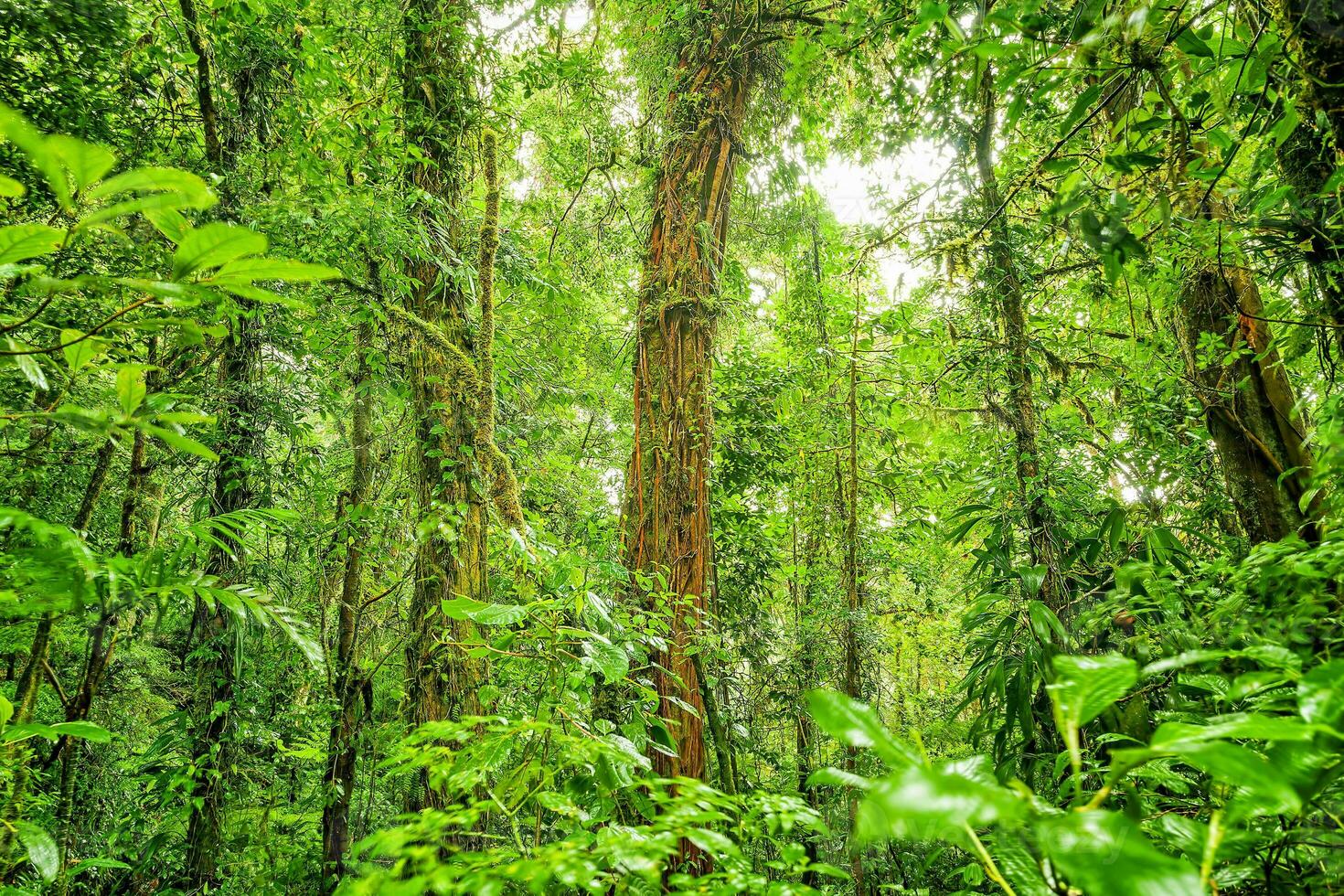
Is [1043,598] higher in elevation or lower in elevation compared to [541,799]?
higher

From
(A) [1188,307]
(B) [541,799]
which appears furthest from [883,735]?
(A) [1188,307]

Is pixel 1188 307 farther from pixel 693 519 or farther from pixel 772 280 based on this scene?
pixel 772 280

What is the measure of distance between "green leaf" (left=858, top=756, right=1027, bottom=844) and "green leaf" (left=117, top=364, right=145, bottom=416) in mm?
1045

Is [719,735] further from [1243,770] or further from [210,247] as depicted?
[210,247]

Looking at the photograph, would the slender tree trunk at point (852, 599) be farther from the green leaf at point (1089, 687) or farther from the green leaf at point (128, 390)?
the green leaf at point (128, 390)

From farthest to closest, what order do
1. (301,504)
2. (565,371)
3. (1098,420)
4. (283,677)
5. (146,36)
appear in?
(565,371)
(283,677)
(301,504)
(1098,420)
(146,36)

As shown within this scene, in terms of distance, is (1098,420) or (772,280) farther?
(772,280)

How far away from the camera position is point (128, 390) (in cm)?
82

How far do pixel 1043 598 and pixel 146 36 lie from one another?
4.77 metres

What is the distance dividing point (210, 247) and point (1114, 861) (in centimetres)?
101

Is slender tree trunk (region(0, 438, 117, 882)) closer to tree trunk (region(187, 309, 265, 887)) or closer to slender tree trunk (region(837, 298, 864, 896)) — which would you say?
tree trunk (region(187, 309, 265, 887))

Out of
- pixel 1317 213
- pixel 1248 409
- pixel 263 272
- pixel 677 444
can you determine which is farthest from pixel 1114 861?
pixel 677 444

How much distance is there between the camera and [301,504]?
459 centimetres

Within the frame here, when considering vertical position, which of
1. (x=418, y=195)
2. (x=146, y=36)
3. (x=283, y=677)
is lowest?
(x=283, y=677)
